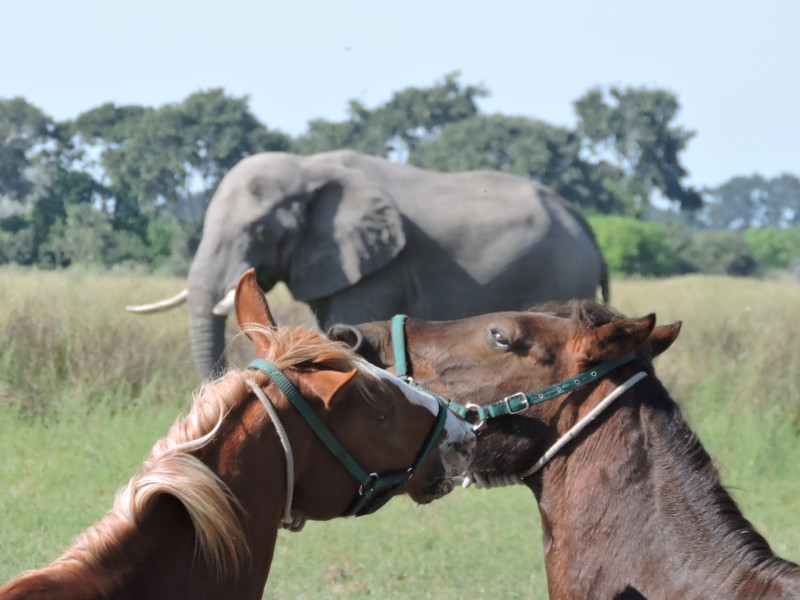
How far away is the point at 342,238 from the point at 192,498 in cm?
697

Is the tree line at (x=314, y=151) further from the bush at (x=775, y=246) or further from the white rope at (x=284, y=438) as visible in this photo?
the white rope at (x=284, y=438)

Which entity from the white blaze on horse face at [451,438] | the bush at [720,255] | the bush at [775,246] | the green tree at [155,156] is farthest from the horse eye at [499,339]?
the bush at [775,246]

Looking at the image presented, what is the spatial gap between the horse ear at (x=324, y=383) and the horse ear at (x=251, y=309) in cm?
24

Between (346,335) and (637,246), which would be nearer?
(346,335)

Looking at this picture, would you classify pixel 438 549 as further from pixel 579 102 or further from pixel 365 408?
pixel 579 102

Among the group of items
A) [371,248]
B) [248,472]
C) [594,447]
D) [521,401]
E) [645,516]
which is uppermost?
[248,472]

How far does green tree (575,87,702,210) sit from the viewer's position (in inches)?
2101

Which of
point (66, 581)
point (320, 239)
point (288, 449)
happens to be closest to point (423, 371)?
point (288, 449)

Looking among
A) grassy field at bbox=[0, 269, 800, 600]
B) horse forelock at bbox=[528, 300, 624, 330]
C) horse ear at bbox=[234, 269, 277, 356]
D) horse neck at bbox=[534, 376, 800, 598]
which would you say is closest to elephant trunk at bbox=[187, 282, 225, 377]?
grassy field at bbox=[0, 269, 800, 600]

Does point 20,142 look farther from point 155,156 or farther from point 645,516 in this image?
point 645,516

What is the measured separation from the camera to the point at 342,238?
905cm

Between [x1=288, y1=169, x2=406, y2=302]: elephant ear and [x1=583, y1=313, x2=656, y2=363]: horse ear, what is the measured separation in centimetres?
584

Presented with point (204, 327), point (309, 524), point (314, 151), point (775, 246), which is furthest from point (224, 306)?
point (775, 246)

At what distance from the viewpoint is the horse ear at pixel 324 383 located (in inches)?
90.4
